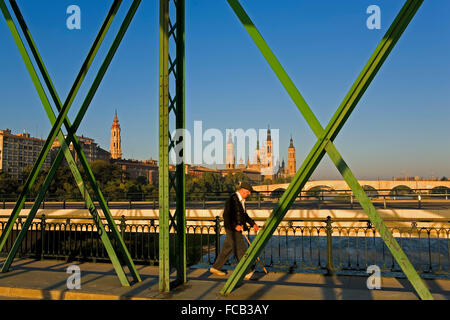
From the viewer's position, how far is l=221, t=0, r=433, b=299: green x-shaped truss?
16.8 ft

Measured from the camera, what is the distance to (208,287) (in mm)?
6602

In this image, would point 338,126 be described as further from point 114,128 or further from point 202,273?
point 114,128

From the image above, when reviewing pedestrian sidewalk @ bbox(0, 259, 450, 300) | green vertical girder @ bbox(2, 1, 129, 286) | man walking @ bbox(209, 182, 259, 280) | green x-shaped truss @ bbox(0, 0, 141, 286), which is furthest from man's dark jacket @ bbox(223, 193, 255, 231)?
green vertical girder @ bbox(2, 1, 129, 286)

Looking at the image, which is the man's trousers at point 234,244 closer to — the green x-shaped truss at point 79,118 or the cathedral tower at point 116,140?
the green x-shaped truss at point 79,118

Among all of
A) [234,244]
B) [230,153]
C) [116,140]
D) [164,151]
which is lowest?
[234,244]

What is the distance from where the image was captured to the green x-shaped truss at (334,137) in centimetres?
511

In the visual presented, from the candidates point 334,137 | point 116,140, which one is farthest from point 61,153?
point 116,140

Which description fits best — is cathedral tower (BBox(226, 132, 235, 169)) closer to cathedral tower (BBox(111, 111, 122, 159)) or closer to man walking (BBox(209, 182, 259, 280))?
cathedral tower (BBox(111, 111, 122, 159))

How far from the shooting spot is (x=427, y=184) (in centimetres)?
7919

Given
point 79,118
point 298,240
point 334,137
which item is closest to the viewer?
point 334,137

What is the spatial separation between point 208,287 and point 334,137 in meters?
3.15

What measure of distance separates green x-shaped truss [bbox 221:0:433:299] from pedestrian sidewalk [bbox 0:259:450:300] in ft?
1.97

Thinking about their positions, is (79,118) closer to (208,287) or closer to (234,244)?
(234,244)
